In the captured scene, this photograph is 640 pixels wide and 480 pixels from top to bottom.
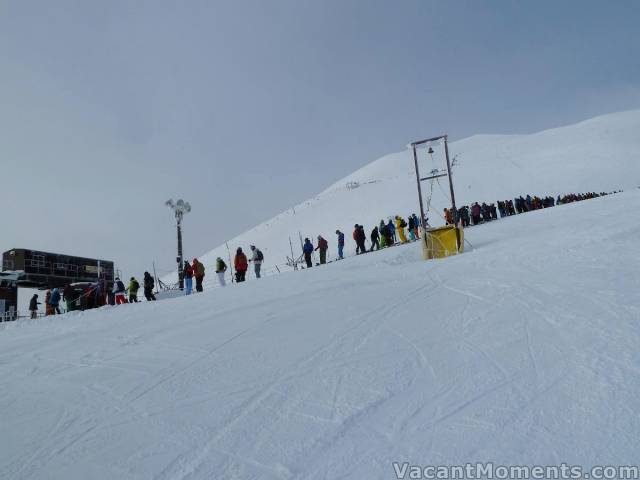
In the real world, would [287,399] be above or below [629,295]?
below

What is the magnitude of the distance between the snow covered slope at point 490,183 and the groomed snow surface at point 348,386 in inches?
915

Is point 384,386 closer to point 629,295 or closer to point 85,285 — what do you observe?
point 629,295

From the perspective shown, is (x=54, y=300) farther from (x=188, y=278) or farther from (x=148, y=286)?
(x=188, y=278)

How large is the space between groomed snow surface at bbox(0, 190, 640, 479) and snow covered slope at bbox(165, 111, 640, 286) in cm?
2324

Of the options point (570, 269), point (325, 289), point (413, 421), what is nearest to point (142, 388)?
point (413, 421)

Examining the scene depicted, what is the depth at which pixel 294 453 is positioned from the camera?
2977mm

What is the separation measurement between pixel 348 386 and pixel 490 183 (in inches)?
1714

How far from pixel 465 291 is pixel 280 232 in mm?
38002

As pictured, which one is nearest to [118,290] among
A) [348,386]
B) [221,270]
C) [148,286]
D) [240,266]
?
[148,286]

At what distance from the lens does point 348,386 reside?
3.92 metres

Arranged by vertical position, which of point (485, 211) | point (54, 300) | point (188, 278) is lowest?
point (54, 300)

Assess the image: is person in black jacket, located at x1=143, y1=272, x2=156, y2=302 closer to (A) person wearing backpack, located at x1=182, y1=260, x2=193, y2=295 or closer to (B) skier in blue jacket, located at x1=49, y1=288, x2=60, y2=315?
(A) person wearing backpack, located at x1=182, y1=260, x2=193, y2=295

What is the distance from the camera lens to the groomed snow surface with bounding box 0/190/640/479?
2914 mm

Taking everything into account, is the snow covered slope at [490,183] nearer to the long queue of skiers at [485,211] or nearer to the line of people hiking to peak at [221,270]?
the long queue of skiers at [485,211]
